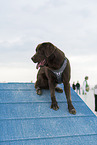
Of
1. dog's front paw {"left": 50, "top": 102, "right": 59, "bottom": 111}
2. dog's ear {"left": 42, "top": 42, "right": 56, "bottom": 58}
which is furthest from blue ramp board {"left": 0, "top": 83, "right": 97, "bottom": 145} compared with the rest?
dog's ear {"left": 42, "top": 42, "right": 56, "bottom": 58}

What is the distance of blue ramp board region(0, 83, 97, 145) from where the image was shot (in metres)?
2.34

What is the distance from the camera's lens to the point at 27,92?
3467mm

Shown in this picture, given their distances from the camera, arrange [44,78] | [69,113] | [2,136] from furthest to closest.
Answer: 1. [44,78]
2. [69,113]
3. [2,136]

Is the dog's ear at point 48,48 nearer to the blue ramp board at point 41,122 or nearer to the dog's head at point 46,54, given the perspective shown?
the dog's head at point 46,54

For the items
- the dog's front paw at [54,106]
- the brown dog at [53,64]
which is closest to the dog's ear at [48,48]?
the brown dog at [53,64]

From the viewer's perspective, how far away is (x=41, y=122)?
2.62 metres

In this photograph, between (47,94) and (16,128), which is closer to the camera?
(16,128)

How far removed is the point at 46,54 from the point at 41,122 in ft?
3.19

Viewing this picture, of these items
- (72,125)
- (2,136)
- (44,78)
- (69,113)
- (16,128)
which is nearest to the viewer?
(2,136)

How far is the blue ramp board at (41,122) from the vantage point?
92.2 inches

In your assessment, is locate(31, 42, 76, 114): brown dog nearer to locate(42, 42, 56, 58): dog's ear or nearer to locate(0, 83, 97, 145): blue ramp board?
locate(42, 42, 56, 58): dog's ear

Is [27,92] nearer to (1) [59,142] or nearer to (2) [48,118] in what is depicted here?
(2) [48,118]

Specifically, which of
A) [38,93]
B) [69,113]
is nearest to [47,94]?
[38,93]

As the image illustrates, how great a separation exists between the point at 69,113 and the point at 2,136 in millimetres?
1091
